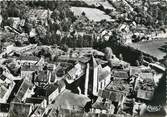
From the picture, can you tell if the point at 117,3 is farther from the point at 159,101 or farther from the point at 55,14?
the point at 159,101

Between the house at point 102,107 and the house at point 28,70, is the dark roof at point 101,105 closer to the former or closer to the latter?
the house at point 102,107

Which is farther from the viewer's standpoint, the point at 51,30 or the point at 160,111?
the point at 51,30

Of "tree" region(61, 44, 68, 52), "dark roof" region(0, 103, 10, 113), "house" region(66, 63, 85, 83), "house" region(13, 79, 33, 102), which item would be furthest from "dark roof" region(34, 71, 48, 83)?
"dark roof" region(0, 103, 10, 113)

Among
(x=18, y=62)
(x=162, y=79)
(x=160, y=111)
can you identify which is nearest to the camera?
(x=160, y=111)

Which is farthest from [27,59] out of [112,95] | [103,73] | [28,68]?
[112,95]

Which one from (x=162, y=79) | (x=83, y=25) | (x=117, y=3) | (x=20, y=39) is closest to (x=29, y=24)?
(x=20, y=39)
